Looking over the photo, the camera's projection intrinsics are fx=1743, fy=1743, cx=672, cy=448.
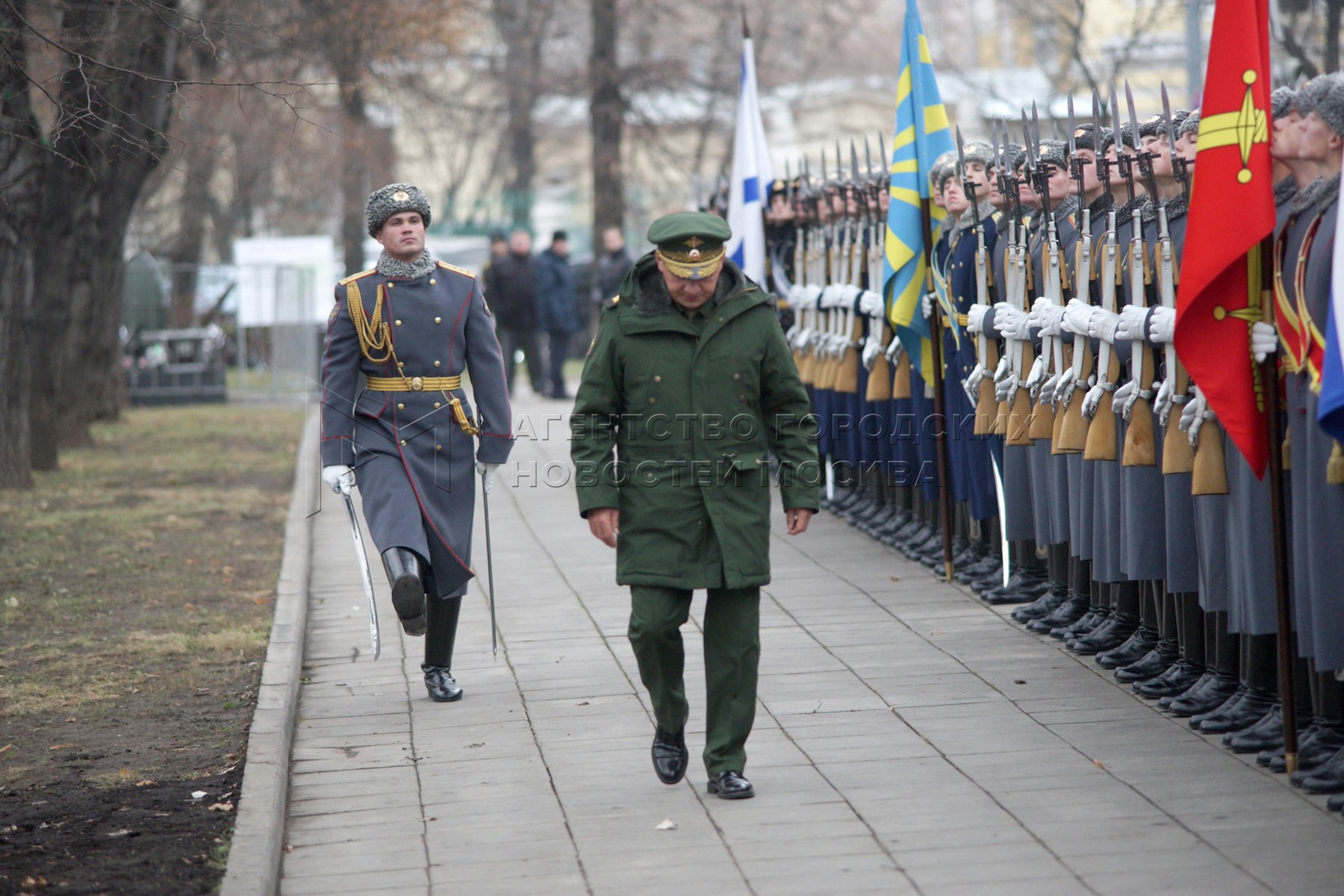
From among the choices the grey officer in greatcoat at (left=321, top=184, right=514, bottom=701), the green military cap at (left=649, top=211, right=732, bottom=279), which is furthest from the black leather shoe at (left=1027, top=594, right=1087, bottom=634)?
the green military cap at (left=649, top=211, right=732, bottom=279)

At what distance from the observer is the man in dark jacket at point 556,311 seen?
69.2ft

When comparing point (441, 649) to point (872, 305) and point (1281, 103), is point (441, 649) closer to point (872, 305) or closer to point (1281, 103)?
point (1281, 103)

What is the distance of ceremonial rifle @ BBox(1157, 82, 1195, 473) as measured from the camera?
6.00 meters

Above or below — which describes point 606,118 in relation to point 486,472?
above

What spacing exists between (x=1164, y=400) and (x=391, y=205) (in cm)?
296

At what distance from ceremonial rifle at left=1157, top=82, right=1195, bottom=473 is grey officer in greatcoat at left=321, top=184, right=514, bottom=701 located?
2507mm

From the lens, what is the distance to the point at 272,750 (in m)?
5.93

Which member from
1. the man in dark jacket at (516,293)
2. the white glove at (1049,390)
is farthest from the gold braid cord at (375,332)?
the man in dark jacket at (516,293)

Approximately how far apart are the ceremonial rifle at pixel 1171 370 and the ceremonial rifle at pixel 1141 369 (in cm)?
7

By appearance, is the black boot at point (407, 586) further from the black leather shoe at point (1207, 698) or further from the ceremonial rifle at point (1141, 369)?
the black leather shoe at point (1207, 698)

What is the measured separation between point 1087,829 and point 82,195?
13.1 metres

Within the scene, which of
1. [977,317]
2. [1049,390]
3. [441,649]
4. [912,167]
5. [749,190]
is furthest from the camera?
[749,190]

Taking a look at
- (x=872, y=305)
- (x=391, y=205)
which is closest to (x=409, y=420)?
(x=391, y=205)

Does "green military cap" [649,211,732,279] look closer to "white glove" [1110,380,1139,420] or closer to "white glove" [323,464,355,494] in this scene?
"white glove" [1110,380,1139,420]
